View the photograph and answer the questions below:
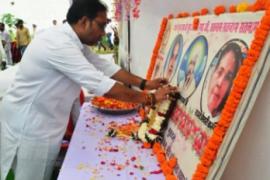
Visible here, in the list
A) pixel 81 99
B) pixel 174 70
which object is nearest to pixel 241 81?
pixel 174 70

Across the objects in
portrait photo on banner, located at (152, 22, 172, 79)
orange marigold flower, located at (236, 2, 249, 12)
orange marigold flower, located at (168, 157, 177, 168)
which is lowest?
orange marigold flower, located at (168, 157, 177, 168)

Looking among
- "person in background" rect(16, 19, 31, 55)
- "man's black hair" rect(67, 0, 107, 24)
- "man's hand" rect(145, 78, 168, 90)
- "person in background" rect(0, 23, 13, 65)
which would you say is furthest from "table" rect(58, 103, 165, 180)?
"person in background" rect(16, 19, 31, 55)

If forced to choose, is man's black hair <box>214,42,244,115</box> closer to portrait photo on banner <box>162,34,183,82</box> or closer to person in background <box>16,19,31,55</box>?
portrait photo on banner <box>162,34,183,82</box>

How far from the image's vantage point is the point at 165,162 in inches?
40.7

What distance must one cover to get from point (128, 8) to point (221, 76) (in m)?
1.81

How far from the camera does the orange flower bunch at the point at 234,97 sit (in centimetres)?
63

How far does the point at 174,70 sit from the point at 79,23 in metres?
0.45

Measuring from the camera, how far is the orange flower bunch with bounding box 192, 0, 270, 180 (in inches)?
24.9

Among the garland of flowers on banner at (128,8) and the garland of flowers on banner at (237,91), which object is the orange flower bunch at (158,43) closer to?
the garland of flowers on banner at (128,8)

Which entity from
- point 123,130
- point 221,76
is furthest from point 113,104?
point 221,76

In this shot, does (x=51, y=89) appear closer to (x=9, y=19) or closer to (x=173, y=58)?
(x=173, y=58)

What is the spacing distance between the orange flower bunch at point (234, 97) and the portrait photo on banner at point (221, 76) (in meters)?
0.04

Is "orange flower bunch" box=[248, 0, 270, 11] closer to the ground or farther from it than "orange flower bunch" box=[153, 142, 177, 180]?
farther from it

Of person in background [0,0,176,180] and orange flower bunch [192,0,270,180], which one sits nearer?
orange flower bunch [192,0,270,180]
